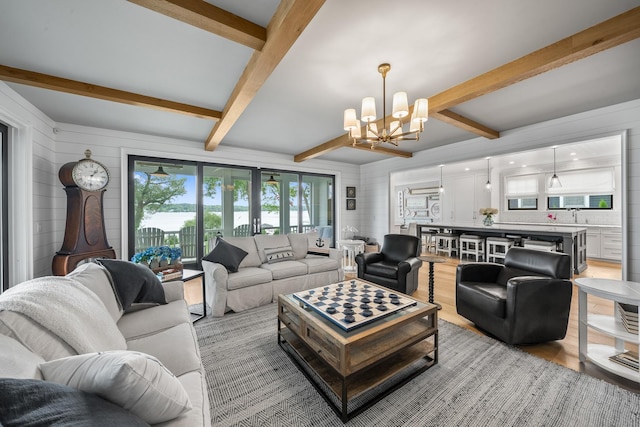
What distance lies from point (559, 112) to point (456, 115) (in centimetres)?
144

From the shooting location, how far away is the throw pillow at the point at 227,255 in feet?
9.98

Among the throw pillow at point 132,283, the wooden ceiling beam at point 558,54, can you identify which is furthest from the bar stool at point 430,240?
the throw pillow at point 132,283

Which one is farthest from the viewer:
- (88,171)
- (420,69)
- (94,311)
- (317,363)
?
(88,171)

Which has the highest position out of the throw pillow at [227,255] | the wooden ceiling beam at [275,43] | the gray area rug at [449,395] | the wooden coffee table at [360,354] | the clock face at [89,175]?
the wooden ceiling beam at [275,43]

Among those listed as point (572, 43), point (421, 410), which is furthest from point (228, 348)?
point (572, 43)

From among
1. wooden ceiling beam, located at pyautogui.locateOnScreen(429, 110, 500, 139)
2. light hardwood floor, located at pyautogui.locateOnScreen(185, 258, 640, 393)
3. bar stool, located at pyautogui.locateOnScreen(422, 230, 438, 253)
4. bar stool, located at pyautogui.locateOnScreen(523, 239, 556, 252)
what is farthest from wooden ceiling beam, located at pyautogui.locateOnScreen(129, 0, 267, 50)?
bar stool, located at pyautogui.locateOnScreen(422, 230, 438, 253)

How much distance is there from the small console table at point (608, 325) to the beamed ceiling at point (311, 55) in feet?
5.84

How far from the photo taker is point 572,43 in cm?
187

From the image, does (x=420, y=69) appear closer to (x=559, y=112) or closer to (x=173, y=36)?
(x=173, y=36)

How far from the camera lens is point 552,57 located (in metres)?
1.96

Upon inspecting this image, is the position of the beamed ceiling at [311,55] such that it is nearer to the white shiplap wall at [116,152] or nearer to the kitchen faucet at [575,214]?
the white shiplap wall at [116,152]

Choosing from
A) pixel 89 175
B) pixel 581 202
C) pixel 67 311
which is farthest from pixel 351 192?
pixel 67 311

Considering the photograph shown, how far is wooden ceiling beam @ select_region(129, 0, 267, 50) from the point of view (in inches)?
55.7

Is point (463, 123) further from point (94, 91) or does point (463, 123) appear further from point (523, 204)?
point (523, 204)
